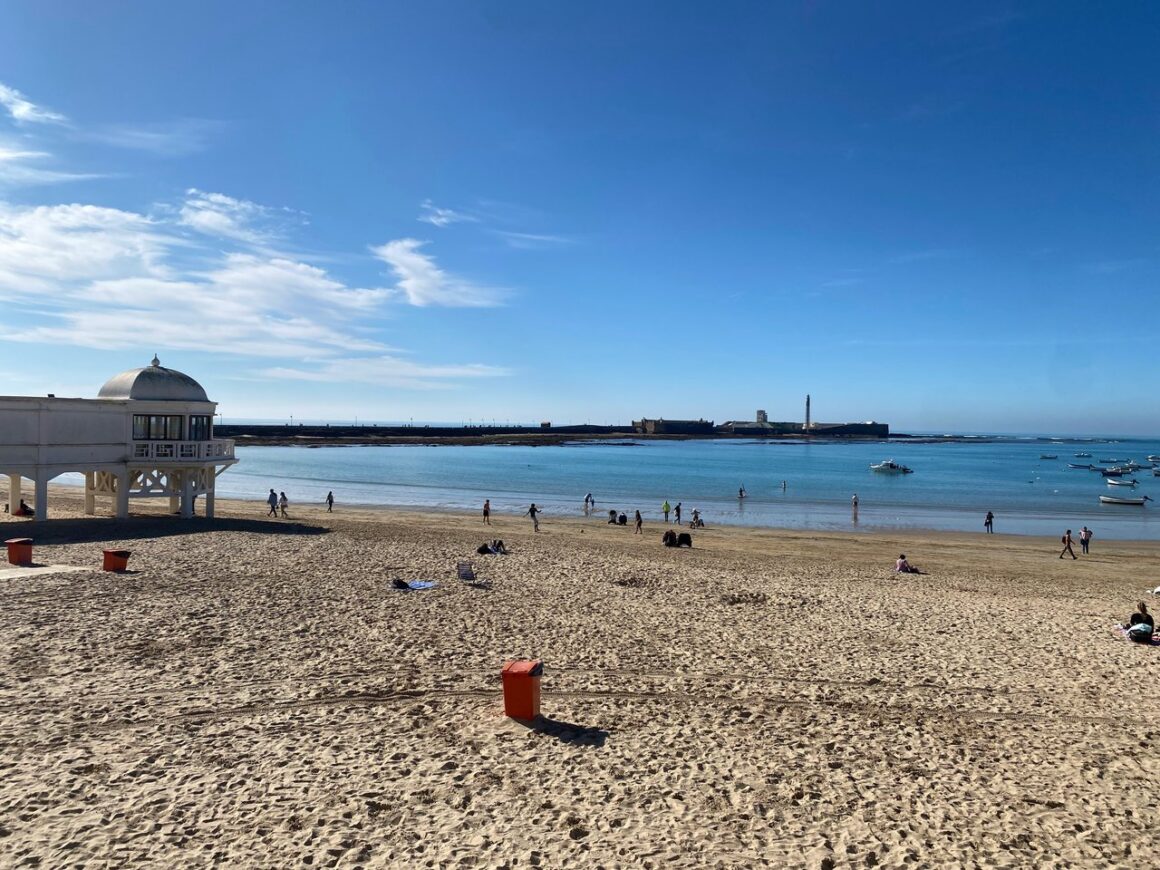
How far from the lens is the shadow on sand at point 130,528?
20953mm

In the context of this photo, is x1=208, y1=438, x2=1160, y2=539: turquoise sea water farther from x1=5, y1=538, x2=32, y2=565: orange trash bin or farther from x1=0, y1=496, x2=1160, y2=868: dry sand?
x1=5, y1=538, x2=32, y2=565: orange trash bin

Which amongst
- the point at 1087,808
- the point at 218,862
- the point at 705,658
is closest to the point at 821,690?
the point at 705,658

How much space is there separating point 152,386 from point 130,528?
15.8 feet

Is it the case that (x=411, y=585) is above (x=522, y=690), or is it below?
below

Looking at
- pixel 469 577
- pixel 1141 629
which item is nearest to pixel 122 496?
pixel 469 577

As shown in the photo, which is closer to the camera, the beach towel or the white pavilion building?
the beach towel

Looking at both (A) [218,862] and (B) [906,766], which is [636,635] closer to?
(B) [906,766]

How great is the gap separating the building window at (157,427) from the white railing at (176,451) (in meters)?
0.27

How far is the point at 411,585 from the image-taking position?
16.0 m

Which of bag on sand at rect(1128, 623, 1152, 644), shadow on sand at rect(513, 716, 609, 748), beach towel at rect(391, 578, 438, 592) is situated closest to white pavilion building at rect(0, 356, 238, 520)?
beach towel at rect(391, 578, 438, 592)

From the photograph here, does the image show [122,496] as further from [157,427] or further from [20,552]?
[20,552]

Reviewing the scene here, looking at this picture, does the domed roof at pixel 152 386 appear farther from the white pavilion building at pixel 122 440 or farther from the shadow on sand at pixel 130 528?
the shadow on sand at pixel 130 528

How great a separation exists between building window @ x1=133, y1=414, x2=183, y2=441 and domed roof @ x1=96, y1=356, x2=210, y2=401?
0.66m

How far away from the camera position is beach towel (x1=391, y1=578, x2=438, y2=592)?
51.8 ft
